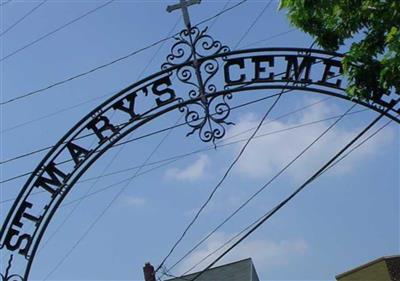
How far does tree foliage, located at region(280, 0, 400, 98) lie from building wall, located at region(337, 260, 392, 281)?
15.5 m

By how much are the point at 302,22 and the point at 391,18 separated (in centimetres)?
147

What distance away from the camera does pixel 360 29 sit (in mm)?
8812

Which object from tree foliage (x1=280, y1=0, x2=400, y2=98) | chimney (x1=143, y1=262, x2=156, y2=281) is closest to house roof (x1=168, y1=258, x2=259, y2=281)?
chimney (x1=143, y1=262, x2=156, y2=281)

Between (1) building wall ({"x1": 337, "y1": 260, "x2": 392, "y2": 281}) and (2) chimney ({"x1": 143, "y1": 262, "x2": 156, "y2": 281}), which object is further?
(1) building wall ({"x1": 337, "y1": 260, "x2": 392, "y2": 281})

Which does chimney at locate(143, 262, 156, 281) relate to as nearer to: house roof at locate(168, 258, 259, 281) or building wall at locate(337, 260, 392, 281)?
house roof at locate(168, 258, 259, 281)

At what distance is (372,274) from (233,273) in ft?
14.0

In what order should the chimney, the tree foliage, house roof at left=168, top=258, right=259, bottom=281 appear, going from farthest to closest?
1. house roof at left=168, top=258, right=259, bottom=281
2. the chimney
3. the tree foliage

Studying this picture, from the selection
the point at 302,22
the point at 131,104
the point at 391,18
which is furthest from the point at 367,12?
the point at 131,104

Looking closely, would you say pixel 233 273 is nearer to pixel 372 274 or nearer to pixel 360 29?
pixel 372 274

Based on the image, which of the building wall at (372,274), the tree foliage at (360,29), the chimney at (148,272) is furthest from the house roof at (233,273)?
the tree foliage at (360,29)

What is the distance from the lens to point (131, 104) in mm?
10523

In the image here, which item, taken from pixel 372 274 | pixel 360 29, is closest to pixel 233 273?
pixel 372 274

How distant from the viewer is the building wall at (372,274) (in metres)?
24.1

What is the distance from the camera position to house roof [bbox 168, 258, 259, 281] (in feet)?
80.1
